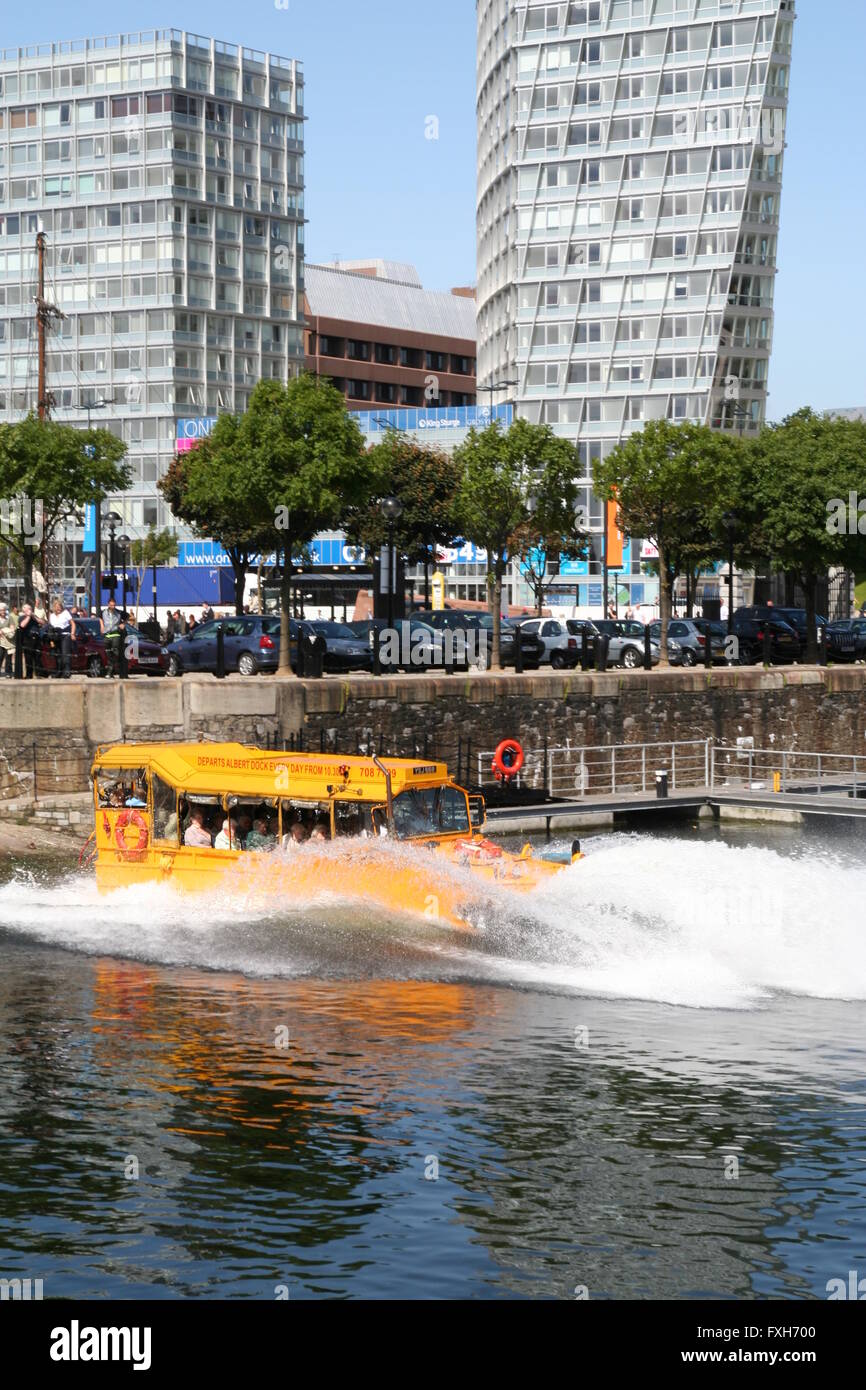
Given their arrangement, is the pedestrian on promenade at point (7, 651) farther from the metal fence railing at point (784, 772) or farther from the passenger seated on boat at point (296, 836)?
the metal fence railing at point (784, 772)

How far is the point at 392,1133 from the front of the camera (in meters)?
16.1

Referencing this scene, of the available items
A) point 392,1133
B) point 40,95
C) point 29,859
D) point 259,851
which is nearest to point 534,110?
point 40,95

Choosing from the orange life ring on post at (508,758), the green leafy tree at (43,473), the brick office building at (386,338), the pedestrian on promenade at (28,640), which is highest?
the brick office building at (386,338)

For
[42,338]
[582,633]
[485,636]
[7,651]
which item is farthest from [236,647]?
[42,338]

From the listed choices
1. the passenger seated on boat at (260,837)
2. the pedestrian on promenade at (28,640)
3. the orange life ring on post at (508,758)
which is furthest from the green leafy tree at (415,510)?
the passenger seated on boat at (260,837)

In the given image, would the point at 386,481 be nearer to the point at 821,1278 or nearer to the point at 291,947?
the point at 291,947

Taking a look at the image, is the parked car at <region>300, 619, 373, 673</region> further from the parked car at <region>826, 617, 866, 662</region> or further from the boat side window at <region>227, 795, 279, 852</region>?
the boat side window at <region>227, 795, 279, 852</region>

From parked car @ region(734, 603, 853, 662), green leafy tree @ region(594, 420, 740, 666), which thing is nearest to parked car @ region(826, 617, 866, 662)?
parked car @ region(734, 603, 853, 662)

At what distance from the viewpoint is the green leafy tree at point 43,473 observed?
47.9 m

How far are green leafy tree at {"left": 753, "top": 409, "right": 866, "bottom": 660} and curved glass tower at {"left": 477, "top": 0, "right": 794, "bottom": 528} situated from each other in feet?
136

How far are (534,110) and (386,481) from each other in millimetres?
64254

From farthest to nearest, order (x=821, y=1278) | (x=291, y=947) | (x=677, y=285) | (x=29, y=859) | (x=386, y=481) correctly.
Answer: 1. (x=677, y=285)
2. (x=386, y=481)
3. (x=29, y=859)
4. (x=291, y=947)
5. (x=821, y=1278)

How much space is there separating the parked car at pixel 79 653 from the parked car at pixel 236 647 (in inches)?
79.3

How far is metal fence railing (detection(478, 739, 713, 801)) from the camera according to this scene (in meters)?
41.1
